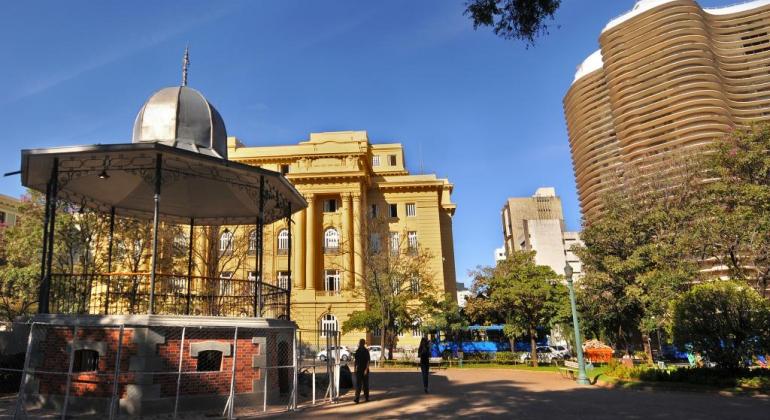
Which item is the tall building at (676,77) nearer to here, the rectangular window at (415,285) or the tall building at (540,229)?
the tall building at (540,229)

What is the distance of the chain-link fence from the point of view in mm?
10477

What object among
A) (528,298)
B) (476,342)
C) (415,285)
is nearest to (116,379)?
(528,298)

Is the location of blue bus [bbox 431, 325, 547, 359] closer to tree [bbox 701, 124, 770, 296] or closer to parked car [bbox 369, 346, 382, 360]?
parked car [bbox 369, 346, 382, 360]

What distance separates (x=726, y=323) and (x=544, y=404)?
22.9 ft

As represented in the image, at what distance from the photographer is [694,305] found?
1573 cm

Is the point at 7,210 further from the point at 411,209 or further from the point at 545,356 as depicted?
the point at 545,356

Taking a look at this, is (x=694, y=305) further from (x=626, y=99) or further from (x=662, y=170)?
(x=626, y=99)

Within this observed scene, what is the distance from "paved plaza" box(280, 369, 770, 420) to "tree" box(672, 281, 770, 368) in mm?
1755

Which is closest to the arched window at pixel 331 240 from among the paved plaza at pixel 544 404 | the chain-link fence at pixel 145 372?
the paved plaza at pixel 544 404

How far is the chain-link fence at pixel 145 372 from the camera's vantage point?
10477mm

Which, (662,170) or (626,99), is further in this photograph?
(626,99)

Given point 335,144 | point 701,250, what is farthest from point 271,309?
point 335,144

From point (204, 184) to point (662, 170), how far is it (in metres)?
28.9

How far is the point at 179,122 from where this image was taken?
558 inches
